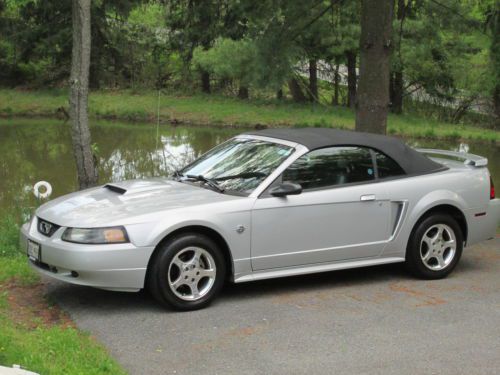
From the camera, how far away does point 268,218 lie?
6.35 meters

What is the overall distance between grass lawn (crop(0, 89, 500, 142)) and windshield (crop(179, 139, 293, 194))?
21.1 m

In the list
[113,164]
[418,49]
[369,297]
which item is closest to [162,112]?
[418,49]

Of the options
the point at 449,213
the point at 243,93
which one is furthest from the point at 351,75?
the point at 449,213

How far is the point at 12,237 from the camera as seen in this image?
8281 millimetres

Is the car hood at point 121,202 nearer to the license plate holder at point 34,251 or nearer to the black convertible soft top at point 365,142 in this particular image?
the license plate holder at point 34,251

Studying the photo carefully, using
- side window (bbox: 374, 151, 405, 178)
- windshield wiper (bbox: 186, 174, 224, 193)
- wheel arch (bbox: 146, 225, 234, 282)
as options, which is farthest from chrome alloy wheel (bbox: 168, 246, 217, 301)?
side window (bbox: 374, 151, 405, 178)

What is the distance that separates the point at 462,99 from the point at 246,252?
27.3 metres

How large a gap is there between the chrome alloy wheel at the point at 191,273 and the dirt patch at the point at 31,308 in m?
0.90

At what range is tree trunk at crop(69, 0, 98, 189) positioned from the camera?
8.66 m

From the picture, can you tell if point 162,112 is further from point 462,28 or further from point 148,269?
point 148,269

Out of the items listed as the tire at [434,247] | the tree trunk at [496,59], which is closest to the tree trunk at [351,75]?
the tree trunk at [496,59]

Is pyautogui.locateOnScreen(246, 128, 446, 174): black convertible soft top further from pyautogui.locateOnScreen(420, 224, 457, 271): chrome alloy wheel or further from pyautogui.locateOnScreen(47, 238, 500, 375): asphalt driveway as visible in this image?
pyautogui.locateOnScreen(47, 238, 500, 375): asphalt driveway

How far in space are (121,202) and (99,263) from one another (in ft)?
2.44

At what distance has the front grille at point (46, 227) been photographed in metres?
6.05
